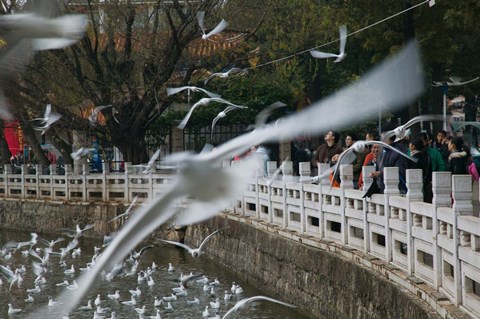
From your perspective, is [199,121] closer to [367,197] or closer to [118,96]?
[118,96]

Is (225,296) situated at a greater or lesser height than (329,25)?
lesser

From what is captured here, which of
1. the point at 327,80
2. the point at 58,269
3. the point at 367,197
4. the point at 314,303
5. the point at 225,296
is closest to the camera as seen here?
the point at 367,197

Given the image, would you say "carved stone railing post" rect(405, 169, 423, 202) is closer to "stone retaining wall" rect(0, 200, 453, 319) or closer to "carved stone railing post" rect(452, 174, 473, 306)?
"stone retaining wall" rect(0, 200, 453, 319)

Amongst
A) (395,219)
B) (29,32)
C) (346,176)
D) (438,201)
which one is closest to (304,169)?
(346,176)

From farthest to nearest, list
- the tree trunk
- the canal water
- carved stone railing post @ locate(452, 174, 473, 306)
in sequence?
the tree trunk → the canal water → carved stone railing post @ locate(452, 174, 473, 306)

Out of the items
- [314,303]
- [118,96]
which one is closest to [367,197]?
[314,303]

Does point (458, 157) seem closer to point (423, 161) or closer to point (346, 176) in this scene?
point (423, 161)

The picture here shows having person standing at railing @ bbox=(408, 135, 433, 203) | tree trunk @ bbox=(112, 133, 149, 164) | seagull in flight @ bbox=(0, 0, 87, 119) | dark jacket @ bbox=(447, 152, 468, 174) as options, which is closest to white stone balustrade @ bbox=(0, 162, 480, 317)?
person standing at railing @ bbox=(408, 135, 433, 203)

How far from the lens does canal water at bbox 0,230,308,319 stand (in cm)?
1448

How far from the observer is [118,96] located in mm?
25703

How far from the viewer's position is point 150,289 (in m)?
16.7

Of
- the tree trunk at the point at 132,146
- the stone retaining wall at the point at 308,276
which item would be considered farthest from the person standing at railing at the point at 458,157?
the tree trunk at the point at 132,146

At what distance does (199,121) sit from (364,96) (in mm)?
8143

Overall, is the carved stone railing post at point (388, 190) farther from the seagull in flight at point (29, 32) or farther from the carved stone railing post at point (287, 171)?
the seagull in flight at point (29, 32)
